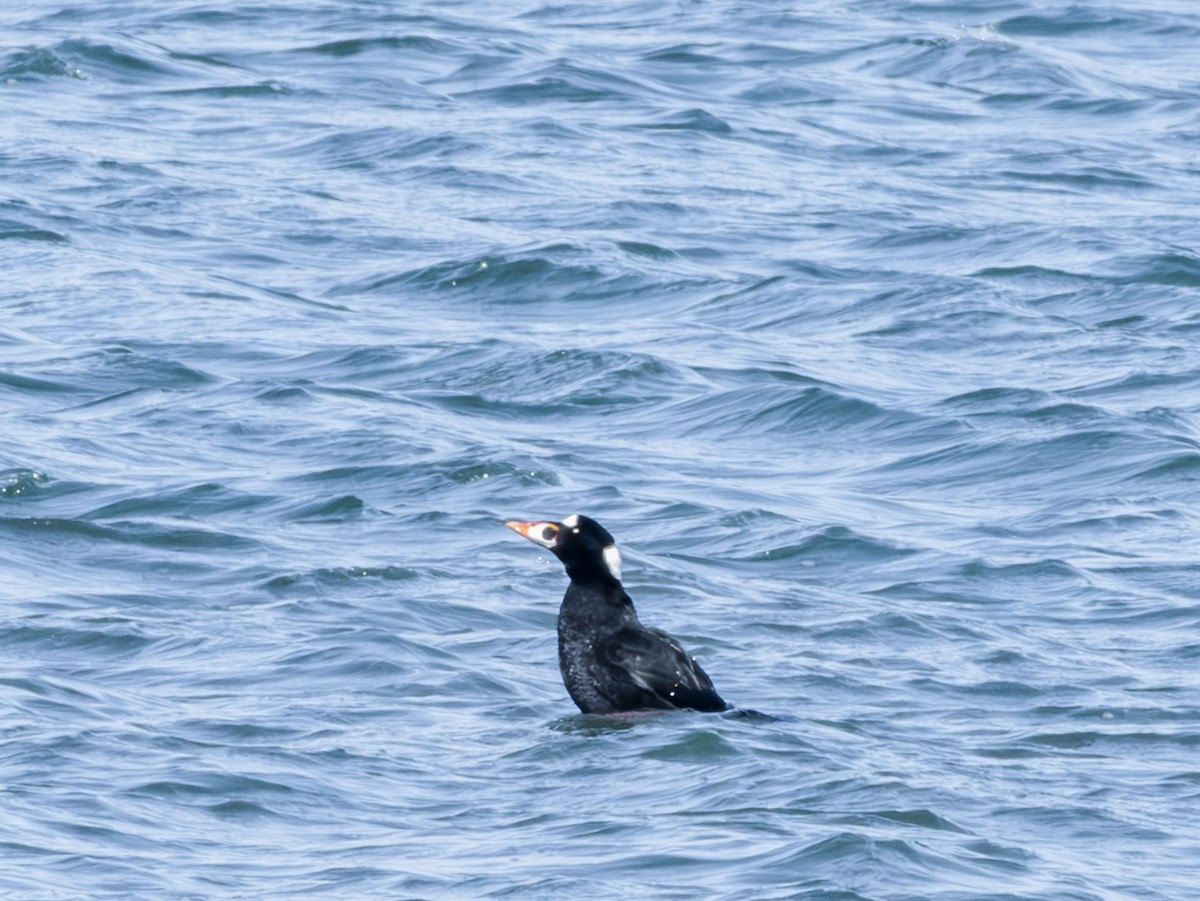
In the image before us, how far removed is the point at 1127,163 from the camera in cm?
2091

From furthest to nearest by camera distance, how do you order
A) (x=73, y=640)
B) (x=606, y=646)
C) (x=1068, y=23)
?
(x=1068, y=23), (x=73, y=640), (x=606, y=646)

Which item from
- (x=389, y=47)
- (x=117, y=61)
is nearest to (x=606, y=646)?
(x=117, y=61)

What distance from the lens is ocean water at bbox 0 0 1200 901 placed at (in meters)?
8.50

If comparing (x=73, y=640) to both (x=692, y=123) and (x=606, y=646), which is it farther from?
(x=692, y=123)

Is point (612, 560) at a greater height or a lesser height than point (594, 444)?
greater

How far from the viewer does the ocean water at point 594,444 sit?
8.50 meters

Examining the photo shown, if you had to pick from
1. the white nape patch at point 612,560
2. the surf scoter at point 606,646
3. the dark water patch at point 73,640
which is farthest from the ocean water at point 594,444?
the white nape patch at point 612,560

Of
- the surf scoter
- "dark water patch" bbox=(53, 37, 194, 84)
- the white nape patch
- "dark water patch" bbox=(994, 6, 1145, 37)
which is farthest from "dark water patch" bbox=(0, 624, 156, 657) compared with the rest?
"dark water patch" bbox=(994, 6, 1145, 37)

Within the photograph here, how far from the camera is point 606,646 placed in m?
10.1

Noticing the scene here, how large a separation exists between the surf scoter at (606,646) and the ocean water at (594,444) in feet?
0.56

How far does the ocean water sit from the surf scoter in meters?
0.17

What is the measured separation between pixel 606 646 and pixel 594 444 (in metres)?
4.16

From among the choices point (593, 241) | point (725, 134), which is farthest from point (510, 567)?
point (725, 134)

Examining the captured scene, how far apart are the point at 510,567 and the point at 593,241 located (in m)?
6.38
